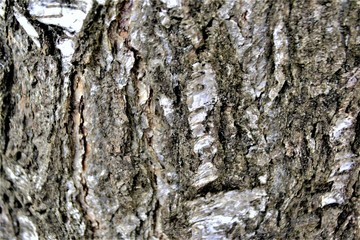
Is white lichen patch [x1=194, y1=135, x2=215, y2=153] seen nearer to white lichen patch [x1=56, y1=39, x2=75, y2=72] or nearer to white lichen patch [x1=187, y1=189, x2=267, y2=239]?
white lichen patch [x1=187, y1=189, x2=267, y2=239]

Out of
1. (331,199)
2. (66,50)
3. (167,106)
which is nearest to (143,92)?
(167,106)

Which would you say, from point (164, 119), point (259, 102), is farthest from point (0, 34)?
point (259, 102)

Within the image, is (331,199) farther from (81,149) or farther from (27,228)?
(27,228)

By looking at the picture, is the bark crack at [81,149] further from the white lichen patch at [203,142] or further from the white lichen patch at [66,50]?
the white lichen patch at [203,142]

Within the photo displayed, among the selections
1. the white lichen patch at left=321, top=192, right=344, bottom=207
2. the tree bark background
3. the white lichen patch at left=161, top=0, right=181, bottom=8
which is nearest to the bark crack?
the tree bark background

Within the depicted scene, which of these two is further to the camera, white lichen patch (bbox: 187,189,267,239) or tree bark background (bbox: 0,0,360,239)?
white lichen patch (bbox: 187,189,267,239)

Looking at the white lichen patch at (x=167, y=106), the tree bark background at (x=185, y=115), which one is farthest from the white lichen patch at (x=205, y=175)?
the white lichen patch at (x=167, y=106)

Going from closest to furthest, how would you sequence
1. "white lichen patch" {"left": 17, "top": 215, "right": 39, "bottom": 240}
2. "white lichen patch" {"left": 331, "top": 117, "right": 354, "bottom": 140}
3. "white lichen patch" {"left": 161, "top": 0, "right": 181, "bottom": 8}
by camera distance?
"white lichen patch" {"left": 161, "top": 0, "right": 181, "bottom": 8} → "white lichen patch" {"left": 331, "top": 117, "right": 354, "bottom": 140} → "white lichen patch" {"left": 17, "top": 215, "right": 39, "bottom": 240}

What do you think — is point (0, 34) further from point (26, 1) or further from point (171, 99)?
point (171, 99)

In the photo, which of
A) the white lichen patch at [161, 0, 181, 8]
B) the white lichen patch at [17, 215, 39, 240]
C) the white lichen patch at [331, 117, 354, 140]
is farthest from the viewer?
the white lichen patch at [17, 215, 39, 240]
